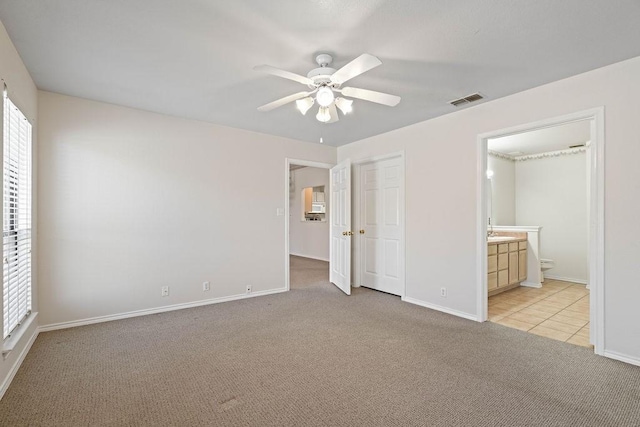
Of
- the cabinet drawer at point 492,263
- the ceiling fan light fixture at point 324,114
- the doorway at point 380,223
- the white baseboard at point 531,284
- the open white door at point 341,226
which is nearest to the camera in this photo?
the ceiling fan light fixture at point 324,114

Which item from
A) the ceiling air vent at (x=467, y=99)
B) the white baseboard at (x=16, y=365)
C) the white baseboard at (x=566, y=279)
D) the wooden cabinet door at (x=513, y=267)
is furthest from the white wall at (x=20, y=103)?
the white baseboard at (x=566, y=279)

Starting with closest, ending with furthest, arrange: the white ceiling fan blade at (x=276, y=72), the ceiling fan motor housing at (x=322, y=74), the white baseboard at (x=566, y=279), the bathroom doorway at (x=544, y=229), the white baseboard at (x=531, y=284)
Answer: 1. the white ceiling fan blade at (x=276, y=72)
2. the ceiling fan motor housing at (x=322, y=74)
3. the bathroom doorway at (x=544, y=229)
4. the white baseboard at (x=531, y=284)
5. the white baseboard at (x=566, y=279)

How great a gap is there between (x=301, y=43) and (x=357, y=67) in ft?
1.69

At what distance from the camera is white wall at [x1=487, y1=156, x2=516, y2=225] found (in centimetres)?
600

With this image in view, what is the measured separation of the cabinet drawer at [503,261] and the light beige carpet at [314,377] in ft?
4.88

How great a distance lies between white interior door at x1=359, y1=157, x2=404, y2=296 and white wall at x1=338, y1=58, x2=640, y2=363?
247 mm

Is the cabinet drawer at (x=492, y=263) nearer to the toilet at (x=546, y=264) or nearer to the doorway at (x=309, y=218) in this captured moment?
the toilet at (x=546, y=264)

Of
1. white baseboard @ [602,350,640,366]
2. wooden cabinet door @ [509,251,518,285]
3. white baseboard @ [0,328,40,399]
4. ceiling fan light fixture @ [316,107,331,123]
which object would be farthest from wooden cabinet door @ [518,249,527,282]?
white baseboard @ [0,328,40,399]

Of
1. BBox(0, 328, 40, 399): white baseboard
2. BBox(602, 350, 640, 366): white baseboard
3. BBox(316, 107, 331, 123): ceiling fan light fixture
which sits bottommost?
BBox(602, 350, 640, 366): white baseboard

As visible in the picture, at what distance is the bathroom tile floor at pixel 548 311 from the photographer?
3.18 metres

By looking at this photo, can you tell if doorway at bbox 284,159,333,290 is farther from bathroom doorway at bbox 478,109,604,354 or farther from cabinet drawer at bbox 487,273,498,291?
bathroom doorway at bbox 478,109,604,354

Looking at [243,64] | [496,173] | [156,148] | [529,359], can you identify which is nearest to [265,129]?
[156,148]

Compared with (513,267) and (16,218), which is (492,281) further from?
(16,218)

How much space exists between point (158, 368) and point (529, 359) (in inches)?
119
